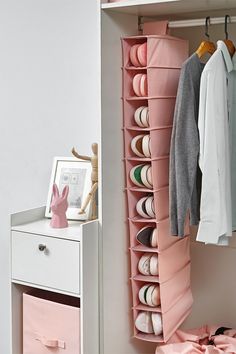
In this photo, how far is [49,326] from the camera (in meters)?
2.37

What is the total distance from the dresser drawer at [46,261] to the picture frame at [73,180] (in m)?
0.22

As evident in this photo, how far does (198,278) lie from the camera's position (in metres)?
2.62

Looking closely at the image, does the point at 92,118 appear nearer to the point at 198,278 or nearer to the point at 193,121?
the point at 193,121

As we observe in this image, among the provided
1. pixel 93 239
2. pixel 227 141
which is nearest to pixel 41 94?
pixel 93 239

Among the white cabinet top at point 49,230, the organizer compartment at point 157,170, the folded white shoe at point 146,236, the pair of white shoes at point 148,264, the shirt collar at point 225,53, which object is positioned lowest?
the pair of white shoes at point 148,264

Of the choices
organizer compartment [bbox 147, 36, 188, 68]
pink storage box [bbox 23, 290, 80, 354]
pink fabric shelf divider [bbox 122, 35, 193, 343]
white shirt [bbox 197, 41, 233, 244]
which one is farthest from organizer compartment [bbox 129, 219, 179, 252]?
organizer compartment [bbox 147, 36, 188, 68]

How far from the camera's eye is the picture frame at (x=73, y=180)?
2.50 metres

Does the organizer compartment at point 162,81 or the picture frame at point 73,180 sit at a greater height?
the organizer compartment at point 162,81

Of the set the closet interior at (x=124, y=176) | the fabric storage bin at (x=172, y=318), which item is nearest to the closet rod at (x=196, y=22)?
the closet interior at (x=124, y=176)

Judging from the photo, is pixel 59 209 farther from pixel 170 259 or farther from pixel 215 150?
pixel 215 150

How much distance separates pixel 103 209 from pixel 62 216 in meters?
0.19

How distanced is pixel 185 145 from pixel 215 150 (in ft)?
0.44

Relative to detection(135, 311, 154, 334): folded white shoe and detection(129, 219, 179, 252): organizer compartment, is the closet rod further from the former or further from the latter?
detection(135, 311, 154, 334): folded white shoe

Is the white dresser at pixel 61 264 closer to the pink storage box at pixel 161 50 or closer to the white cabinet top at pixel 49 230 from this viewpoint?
the white cabinet top at pixel 49 230
